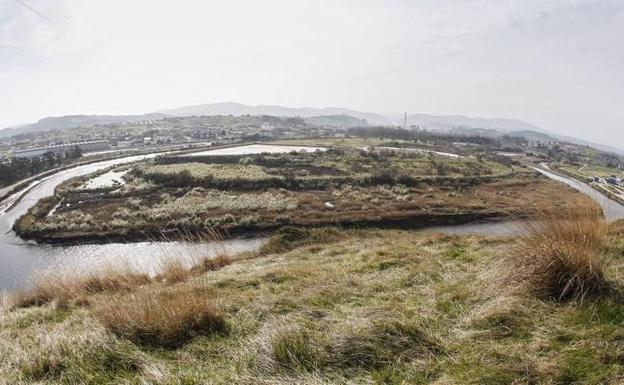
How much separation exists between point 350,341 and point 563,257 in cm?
257

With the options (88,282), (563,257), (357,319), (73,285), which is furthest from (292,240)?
(563,257)

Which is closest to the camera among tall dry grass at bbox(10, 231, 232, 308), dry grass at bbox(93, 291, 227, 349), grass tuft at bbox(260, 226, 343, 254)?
dry grass at bbox(93, 291, 227, 349)

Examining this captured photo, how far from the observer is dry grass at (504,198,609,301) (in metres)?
4.01

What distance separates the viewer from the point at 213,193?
4794 centimetres

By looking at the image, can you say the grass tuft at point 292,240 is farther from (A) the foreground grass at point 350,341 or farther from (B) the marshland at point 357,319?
(A) the foreground grass at point 350,341

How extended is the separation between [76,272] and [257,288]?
450cm

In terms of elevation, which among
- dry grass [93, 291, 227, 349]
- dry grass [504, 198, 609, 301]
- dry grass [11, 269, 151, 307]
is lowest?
dry grass [11, 269, 151, 307]

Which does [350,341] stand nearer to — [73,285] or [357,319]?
[357,319]

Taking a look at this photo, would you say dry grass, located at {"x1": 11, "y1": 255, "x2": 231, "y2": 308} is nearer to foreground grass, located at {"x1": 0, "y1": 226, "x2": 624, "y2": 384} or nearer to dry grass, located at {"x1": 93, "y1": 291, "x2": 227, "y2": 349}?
foreground grass, located at {"x1": 0, "y1": 226, "x2": 624, "y2": 384}

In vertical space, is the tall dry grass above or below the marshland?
below

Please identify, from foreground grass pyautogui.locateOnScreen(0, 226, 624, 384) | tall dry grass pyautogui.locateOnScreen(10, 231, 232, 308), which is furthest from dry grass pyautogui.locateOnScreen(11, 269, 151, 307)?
foreground grass pyautogui.locateOnScreen(0, 226, 624, 384)

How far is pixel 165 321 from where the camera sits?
4.05 metres

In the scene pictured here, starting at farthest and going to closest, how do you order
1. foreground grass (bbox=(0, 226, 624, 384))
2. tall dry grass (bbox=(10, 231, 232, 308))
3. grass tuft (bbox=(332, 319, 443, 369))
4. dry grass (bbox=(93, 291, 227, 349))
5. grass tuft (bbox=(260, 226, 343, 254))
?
grass tuft (bbox=(260, 226, 343, 254)) → tall dry grass (bbox=(10, 231, 232, 308)) → dry grass (bbox=(93, 291, 227, 349)) → grass tuft (bbox=(332, 319, 443, 369)) → foreground grass (bbox=(0, 226, 624, 384))

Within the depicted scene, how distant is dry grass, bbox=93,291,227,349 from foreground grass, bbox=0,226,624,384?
0.06ft
